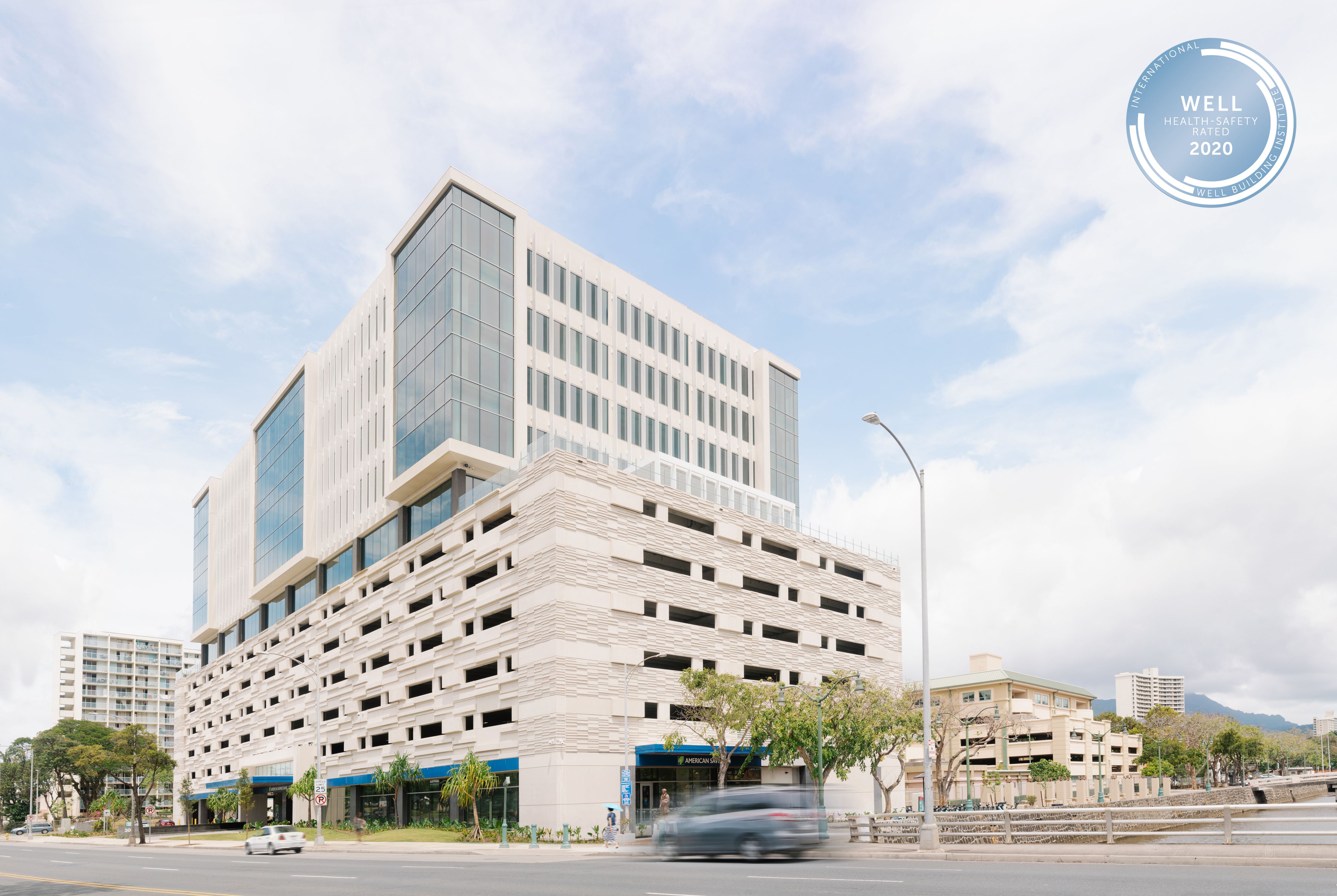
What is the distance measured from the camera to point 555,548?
53.5 metres

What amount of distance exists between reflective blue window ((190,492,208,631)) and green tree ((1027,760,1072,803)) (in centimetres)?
9215

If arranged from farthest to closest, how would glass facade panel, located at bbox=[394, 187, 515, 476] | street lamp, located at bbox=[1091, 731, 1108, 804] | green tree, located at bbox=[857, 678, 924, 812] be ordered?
street lamp, located at bbox=[1091, 731, 1108, 804] → glass facade panel, located at bbox=[394, 187, 515, 476] → green tree, located at bbox=[857, 678, 924, 812]

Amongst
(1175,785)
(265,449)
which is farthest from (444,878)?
(1175,785)

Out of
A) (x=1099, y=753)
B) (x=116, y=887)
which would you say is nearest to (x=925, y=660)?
(x=116, y=887)

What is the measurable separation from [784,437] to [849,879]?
221 feet

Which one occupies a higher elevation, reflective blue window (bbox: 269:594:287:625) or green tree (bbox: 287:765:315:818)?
reflective blue window (bbox: 269:594:287:625)

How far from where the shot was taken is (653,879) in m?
19.8

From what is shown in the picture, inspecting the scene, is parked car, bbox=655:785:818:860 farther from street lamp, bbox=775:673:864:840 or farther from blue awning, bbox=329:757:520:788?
blue awning, bbox=329:757:520:788

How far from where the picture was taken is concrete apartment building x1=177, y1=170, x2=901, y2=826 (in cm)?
5469

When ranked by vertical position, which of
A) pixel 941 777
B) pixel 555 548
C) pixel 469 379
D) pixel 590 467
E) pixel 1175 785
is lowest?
pixel 1175 785

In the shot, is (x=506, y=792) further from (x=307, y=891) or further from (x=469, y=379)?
(x=307, y=891)

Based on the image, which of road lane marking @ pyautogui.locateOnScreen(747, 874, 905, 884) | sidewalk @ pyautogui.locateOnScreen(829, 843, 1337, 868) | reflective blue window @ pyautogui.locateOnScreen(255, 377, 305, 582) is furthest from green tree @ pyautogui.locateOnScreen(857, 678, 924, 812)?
reflective blue window @ pyautogui.locateOnScreen(255, 377, 305, 582)

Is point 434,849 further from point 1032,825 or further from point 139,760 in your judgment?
point 139,760

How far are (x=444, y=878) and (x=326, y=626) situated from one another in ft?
199
